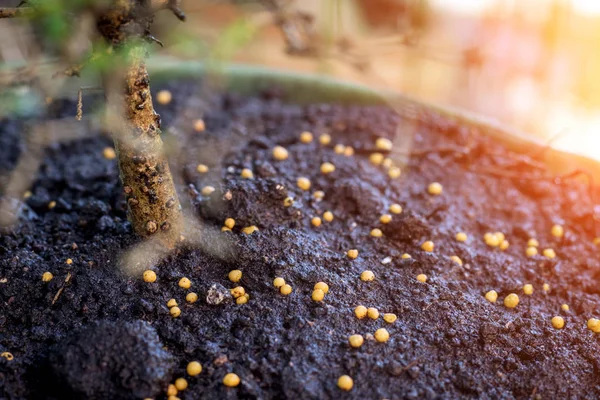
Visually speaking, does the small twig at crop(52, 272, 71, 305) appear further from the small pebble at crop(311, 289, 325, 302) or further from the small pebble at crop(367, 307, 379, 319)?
the small pebble at crop(367, 307, 379, 319)

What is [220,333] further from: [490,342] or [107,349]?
[490,342]

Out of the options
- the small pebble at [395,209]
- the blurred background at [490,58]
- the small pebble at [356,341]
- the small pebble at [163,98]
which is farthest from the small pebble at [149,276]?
the blurred background at [490,58]

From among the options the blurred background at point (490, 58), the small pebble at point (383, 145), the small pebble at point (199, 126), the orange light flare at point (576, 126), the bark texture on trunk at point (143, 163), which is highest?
the bark texture on trunk at point (143, 163)

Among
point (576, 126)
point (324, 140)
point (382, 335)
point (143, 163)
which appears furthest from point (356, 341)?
point (576, 126)

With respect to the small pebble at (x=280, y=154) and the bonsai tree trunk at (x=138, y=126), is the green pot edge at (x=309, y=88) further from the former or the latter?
the bonsai tree trunk at (x=138, y=126)

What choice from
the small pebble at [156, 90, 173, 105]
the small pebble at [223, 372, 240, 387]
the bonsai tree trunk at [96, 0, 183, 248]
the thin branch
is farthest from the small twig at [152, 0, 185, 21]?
the small pebble at [156, 90, 173, 105]

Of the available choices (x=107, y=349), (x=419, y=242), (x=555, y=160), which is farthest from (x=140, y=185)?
(x=555, y=160)
